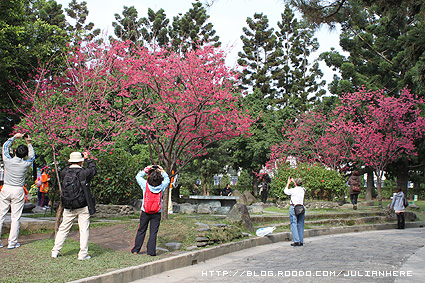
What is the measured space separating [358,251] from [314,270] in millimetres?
2923

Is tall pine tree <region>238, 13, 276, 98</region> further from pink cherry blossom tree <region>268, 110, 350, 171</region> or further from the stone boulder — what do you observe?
the stone boulder

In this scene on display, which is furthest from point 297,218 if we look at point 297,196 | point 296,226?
point 297,196

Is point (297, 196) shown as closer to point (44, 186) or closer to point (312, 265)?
point (312, 265)

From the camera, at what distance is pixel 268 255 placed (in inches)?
344

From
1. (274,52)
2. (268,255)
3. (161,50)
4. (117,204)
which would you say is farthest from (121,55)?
(274,52)

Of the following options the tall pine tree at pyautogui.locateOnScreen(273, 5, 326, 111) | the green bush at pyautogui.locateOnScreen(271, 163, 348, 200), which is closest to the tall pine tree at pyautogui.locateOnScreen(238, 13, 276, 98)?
the tall pine tree at pyautogui.locateOnScreen(273, 5, 326, 111)

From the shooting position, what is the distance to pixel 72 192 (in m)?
6.58

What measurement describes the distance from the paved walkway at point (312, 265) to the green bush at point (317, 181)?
34.3 feet

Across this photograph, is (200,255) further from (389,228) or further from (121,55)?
(389,228)

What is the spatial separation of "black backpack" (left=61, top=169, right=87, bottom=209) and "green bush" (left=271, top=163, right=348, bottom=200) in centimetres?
1570

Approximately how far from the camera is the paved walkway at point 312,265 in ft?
20.5

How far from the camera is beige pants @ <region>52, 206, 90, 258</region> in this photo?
6.53 metres

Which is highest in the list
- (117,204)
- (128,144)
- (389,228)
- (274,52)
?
(274,52)

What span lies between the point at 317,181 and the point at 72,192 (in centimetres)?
1620
